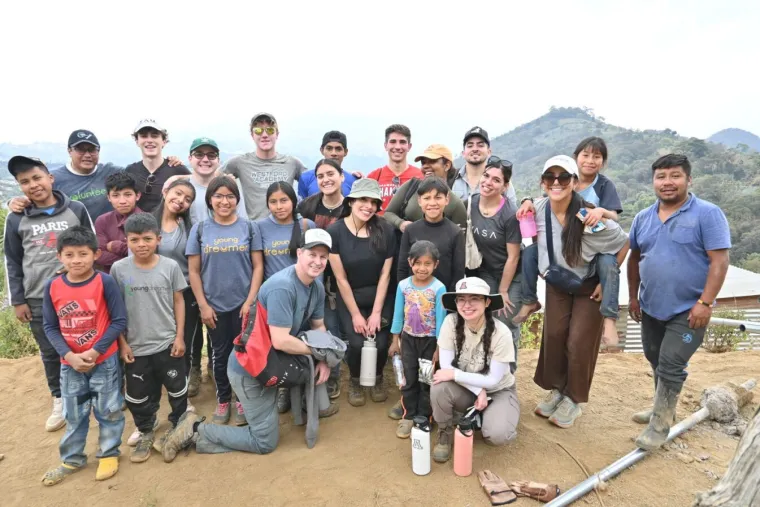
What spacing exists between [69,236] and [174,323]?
1.07 meters

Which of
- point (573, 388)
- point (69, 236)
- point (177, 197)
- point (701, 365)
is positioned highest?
point (177, 197)

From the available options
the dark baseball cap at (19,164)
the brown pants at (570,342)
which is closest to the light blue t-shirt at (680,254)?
the brown pants at (570,342)

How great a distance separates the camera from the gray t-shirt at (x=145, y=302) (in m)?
3.70

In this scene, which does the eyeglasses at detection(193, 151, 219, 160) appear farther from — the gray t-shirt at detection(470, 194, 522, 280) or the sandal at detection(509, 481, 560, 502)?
the sandal at detection(509, 481, 560, 502)

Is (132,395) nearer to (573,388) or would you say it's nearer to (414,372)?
(414,372)

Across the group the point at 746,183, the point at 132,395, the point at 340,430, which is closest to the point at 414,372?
the point at 340,430

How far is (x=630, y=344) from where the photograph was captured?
13.7m

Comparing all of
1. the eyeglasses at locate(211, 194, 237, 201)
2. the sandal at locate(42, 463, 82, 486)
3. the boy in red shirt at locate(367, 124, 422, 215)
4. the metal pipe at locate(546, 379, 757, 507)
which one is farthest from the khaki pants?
the sandal at locate(42, 463, 82, 486)

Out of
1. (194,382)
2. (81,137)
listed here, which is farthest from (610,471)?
(81,137)

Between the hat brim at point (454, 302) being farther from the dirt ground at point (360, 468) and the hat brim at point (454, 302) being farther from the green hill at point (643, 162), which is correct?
the green hill at point (643, 162)

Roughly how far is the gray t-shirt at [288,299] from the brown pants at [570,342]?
2.29 metres

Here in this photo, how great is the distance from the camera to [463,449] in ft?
11.3

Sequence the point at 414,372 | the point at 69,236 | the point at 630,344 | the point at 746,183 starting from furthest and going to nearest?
the point at 746,183 < the point at 630,344 < the point at 414,372 < the point at 69,236

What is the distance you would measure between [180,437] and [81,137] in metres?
3.26
